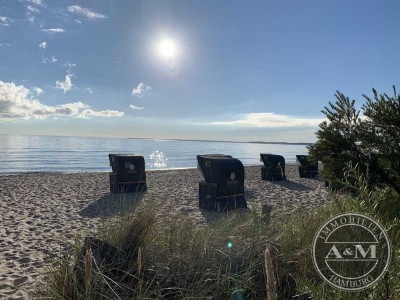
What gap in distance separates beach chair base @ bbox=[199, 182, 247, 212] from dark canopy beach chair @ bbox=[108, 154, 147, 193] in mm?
3877

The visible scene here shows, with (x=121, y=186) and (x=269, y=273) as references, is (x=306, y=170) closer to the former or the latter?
(x=121, y=186)

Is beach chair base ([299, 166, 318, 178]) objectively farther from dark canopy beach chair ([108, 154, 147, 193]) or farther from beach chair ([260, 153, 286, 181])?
dark canopy beach chair ([108, 154, 147, 193])

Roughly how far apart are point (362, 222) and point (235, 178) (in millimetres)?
8498

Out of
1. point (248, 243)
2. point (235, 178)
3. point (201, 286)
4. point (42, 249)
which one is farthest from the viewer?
point (235, 178)

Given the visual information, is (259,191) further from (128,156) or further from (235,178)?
(128,156)

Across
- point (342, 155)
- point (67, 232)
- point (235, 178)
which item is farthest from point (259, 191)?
point (67, 232)

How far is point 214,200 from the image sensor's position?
10.7 metres

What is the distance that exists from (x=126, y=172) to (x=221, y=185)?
5.27m

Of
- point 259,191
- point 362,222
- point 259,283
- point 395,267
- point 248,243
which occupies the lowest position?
point 259,191

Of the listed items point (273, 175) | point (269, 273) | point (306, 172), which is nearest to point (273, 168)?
point (273, 175)

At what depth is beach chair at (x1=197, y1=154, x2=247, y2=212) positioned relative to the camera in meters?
10.7

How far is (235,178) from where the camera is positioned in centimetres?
1105

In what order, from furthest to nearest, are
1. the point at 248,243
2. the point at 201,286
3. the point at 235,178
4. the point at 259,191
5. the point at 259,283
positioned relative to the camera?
the point at 259,191
the point at 235,178
the point at 248,243
the point at 259,283
the point at 201,286

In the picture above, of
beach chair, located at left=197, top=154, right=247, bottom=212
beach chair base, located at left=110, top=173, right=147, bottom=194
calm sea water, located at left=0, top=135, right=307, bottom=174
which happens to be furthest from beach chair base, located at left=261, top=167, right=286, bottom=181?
calm sea water, located at left=0, top=135, right=307, bottom=174
